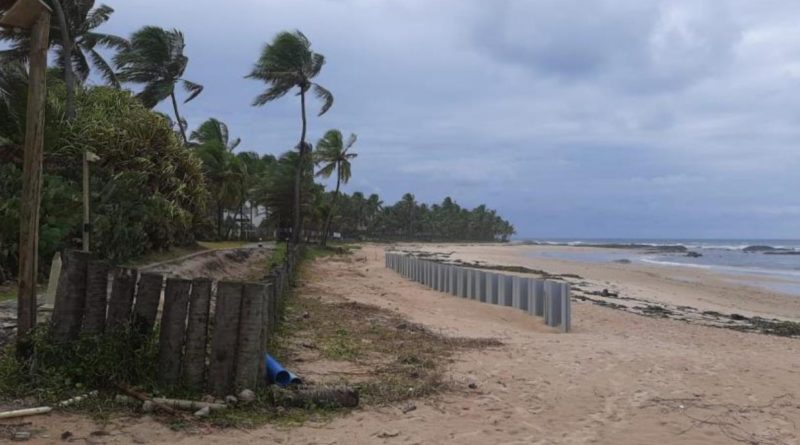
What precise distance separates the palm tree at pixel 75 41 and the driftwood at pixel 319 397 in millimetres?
15153

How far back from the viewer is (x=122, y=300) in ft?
18.8

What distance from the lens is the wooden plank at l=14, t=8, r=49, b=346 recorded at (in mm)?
5605

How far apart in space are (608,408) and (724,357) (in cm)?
423

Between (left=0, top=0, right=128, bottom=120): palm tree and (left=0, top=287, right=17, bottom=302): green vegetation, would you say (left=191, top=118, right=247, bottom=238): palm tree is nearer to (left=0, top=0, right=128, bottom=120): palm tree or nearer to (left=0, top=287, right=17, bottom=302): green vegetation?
(left=0, top=0, right=128, bottom=120): palm tree

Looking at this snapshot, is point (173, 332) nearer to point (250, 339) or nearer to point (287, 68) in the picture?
point (250, 339)

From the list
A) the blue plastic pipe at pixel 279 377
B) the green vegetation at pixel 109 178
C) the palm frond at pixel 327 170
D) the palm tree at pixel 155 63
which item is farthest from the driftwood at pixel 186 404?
the palm frond at pixel 327 170

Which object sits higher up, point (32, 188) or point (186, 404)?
point (32, 188)

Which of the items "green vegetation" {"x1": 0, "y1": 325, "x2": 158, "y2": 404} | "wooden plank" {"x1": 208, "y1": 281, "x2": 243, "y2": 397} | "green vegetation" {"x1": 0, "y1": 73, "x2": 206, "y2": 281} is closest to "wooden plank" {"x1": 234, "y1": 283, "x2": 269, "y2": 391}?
"wooden plank" {"x1": 208, "y1": 281, "x2": 243, "y2": 397}

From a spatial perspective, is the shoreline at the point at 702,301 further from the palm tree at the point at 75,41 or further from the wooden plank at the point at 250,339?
the palm tree at the point at 75,41

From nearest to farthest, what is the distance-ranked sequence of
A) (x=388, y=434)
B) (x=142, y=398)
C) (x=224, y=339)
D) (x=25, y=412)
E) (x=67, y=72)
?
(x=25, y=412)
(x=388, y=434)
(x=142, y=398)
(x=224, y=339)
(x=67, y=72)

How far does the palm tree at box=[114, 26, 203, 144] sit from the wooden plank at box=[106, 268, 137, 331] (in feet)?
93.1

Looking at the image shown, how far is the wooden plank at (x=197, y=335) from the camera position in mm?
5539

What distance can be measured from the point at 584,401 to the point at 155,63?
3254 centimetres

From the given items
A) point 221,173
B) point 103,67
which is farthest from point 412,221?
point 103,67
